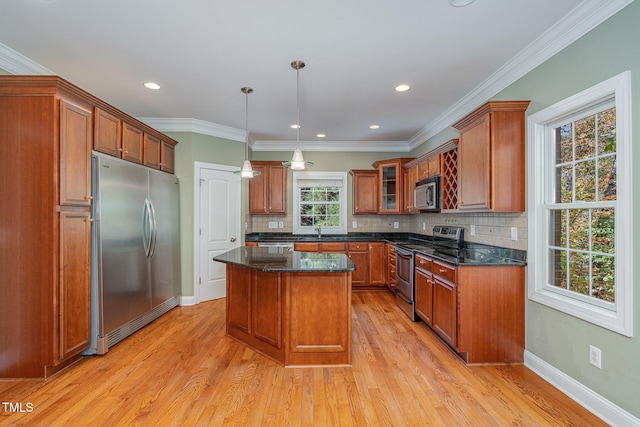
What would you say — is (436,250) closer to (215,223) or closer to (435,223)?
(435,223)

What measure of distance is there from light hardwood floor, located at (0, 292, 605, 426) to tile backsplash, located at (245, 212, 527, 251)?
1224 mm

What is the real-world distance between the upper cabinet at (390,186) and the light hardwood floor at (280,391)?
2.75m

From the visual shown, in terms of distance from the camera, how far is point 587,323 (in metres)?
2.08

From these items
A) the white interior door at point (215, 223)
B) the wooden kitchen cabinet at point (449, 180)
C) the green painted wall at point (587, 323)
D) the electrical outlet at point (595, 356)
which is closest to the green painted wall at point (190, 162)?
the white interior door at point (215, 223)

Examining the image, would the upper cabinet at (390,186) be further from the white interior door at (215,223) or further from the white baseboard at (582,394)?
the white baseboard at (582,394)

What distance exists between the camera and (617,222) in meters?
1.89

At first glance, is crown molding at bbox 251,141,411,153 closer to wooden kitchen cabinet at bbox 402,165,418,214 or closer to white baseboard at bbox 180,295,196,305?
wooden kitchen cabinet at bbox 402,165,418,214

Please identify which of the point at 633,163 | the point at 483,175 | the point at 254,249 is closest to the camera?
the point at 633,163

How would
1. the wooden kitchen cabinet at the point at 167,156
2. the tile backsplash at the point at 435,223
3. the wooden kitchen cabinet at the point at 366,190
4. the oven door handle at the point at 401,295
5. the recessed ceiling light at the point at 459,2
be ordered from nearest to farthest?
1. the recessed ceiling light at the point at 459,2
2. the tile backsplash at the point at 435,223
3. the oven door handle at the point at 401,295
4. the wooden kitchen cabinet at the point at 167,156
5. the wooden kitchen cabinet at the point at 366,190

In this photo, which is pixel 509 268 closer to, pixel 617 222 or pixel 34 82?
pixel 617 222

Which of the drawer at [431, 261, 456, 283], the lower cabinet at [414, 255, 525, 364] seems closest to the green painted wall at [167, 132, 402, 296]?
the drawer at [431, 261, 456, 283]

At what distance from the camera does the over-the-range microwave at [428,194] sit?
393cm

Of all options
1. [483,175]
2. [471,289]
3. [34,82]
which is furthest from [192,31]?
[471,289]

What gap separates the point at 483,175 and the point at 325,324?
2014 mm
